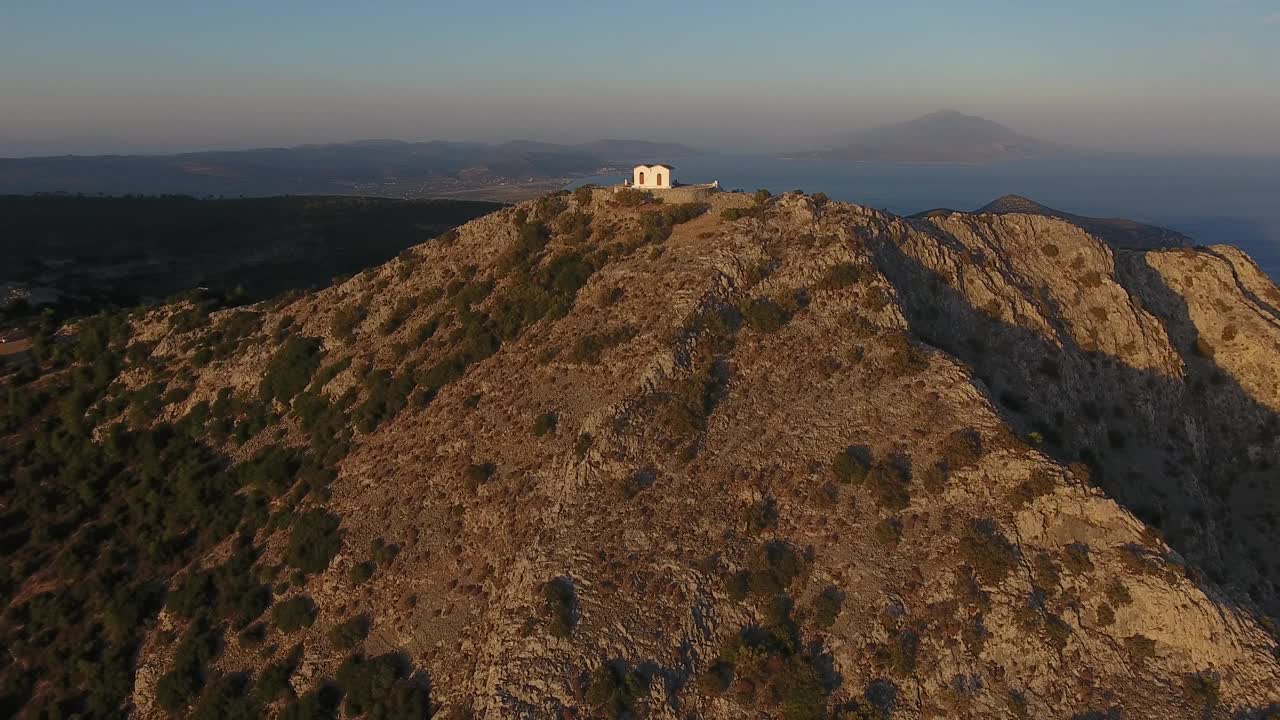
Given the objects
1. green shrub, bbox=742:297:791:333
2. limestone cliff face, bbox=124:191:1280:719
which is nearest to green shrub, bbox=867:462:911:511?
limestone cliff face, bbox=124:191:1280:719

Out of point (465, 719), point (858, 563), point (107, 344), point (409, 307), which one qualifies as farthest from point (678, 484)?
point (107, 344)

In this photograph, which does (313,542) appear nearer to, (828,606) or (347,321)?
(347,321)

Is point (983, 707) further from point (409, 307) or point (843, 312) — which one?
point (409, 307)

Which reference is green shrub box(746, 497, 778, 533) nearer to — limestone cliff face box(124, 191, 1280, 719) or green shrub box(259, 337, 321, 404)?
limestone cliff face box(124, 191, 1280, 719)

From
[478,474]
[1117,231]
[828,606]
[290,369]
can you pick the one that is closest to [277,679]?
[478,474]

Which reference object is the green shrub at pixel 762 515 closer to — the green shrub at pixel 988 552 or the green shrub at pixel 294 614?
Result: the green shrub at pixel 988 552
